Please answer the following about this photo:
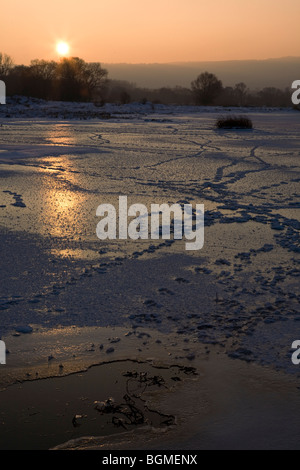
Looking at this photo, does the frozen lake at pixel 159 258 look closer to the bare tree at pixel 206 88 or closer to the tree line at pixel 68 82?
the tree line at pixel 68 82

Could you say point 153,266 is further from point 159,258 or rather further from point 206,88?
point 206,88

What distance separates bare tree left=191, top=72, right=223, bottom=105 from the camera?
5847 centimetres

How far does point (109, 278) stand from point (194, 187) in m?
4.44

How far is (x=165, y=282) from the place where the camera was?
454cm

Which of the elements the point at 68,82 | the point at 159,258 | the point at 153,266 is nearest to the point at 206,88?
the point at 68,82

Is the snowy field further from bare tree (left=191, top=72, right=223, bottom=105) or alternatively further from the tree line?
bare tree (left=191, top=72, right=223, bottom=105)

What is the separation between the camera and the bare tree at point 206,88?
192 ft

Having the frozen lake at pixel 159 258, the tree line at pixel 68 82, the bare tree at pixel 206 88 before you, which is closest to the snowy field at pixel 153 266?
the frozen lake at pixel 159 258

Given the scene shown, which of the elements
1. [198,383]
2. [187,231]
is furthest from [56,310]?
[187,231]

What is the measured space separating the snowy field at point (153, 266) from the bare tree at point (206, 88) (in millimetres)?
50790

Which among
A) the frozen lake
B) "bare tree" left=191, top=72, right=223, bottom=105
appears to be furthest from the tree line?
the frozen lake

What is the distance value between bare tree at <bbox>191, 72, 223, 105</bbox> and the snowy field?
50.8 m

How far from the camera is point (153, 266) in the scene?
4.95m

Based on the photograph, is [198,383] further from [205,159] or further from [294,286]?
[205,159]
